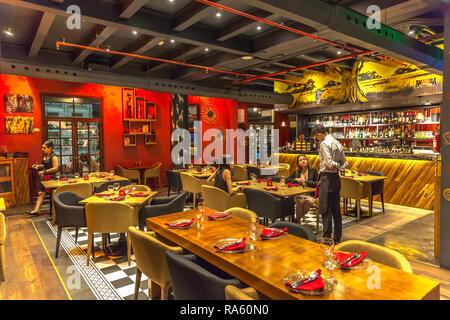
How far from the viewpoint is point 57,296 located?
321 centimetres

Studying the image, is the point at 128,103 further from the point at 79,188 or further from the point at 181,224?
the point at 181,224

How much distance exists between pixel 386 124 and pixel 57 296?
10190 millimetres

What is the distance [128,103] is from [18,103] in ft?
10.0

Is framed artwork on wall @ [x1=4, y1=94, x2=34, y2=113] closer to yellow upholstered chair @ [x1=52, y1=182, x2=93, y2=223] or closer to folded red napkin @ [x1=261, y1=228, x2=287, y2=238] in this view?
yellow upholstered chair @ [x1=52, y1=182, x2=93, y2=223]

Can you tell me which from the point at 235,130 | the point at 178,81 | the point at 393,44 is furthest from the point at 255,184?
the point at 235,130

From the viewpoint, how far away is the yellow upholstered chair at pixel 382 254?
→ 2.00 m

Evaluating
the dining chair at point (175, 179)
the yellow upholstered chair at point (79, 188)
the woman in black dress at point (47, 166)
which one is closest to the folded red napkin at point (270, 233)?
the yellow upholstered chair at point (79, 188)

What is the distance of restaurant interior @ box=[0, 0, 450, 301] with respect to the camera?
224cm

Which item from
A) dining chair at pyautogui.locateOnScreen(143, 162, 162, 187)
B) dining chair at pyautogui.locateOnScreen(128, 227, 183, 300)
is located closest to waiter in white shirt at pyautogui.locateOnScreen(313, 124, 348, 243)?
dining chair at pyautogui.locateOnScreen(128, 227, 183, 300)

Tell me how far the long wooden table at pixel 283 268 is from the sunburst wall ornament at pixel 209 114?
9.44 metres

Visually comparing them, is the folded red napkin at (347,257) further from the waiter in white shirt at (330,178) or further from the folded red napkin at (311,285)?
the waiter in white shirt at (330,178)

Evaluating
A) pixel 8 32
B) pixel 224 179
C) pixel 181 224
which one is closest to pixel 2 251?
pixel 181 224

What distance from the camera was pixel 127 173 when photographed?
A: 9.41m
